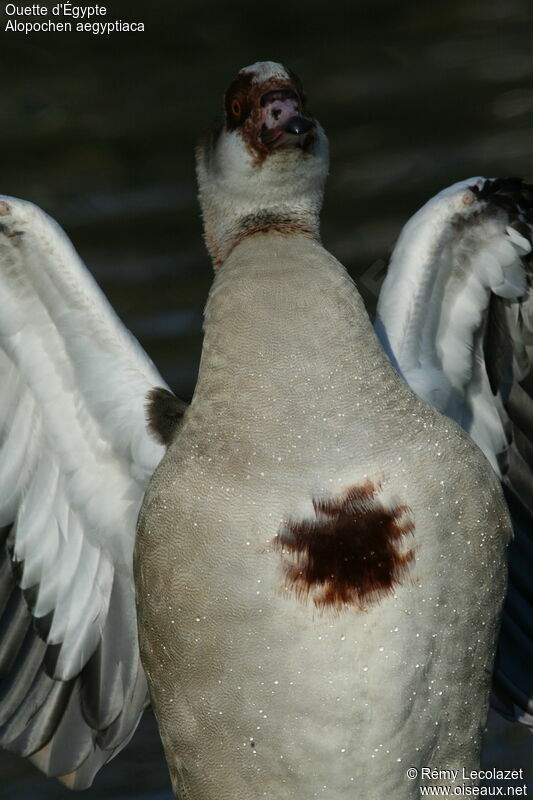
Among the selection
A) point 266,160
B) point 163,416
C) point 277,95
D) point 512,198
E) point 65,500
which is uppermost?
point 277,95

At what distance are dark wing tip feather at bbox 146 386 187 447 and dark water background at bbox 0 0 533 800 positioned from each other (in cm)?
184

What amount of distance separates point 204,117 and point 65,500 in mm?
2095

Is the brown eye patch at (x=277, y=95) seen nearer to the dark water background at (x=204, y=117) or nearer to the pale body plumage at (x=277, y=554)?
the pale body plumage at (x=277, y=554)

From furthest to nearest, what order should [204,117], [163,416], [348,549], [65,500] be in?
[204,117] < [65,500] < [163,416] < [348,549]

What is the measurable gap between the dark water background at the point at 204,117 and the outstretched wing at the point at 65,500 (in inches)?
65.2

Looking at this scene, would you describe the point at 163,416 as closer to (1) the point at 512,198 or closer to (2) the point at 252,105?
(2) the point at 252,105

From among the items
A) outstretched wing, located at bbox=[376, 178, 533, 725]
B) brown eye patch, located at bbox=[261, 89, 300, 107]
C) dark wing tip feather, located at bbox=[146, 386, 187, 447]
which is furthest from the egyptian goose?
outstretched wing, located at bbox=[376, 178, 533, 725]

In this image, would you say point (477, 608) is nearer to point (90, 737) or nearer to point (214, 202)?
point (214, 202)

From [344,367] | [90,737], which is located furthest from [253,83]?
[90,737]

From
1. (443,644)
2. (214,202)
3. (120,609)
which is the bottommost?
Answer: (120,609)

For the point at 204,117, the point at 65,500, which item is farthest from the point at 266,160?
the point at 204,117

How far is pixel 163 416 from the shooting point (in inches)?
139

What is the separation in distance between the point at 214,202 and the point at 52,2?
90.6 inches

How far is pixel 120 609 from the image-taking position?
3.81m
